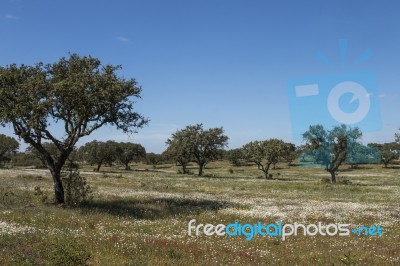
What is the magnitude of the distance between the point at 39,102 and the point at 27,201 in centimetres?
701

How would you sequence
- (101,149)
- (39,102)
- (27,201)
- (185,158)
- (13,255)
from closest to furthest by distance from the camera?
1. (13,255)
2. (39,102)
3. (27,201)
4. (185,158)
5. (101,149)

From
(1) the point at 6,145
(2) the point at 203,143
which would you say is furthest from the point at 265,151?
(1) the point at 6,145

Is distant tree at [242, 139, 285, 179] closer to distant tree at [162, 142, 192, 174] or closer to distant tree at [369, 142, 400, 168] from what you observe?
distant tree at [162, 142, 192, 174]

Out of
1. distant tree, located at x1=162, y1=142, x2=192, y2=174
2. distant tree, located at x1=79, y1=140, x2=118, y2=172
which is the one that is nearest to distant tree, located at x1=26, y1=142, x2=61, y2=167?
distant tree, located at x1=79, y1=140, x2=118, y2=172

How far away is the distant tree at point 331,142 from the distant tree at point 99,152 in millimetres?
59272

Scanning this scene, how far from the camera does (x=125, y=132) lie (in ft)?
94.7

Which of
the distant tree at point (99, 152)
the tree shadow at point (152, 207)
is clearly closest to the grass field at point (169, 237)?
the tree shadow at point (152, 207)

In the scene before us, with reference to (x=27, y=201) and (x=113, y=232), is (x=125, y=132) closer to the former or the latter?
(x=27, y=201)

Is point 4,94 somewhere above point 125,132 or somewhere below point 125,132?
above

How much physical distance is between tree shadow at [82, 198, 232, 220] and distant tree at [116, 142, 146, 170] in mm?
81928

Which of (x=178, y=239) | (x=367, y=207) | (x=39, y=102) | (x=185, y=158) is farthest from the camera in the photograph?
(x=185, y=158)

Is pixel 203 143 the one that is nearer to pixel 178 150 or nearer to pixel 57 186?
pixel 178 150

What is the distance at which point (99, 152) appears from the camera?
10650 cm

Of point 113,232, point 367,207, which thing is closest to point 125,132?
point 113,232
